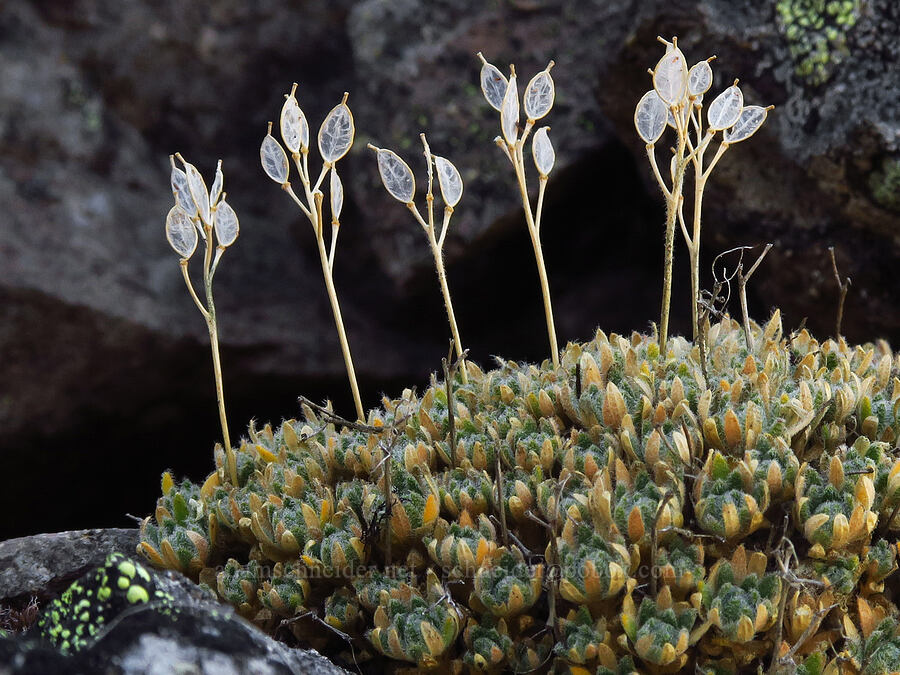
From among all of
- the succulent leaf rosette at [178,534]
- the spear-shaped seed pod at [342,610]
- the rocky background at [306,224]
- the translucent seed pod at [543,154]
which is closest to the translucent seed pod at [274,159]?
the translucent seed pod at [543,154]

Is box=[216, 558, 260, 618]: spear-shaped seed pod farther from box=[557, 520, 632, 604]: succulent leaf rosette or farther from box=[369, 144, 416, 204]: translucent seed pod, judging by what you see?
box=[369, 144, 416, 204]: translucent seed pod

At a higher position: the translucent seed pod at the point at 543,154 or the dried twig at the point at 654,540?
the translucent seed pod at the point at 543,154

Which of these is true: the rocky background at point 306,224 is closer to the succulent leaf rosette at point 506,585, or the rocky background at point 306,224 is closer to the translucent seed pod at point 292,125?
the translucent seed pod at point 292,125

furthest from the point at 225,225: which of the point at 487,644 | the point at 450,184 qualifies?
the point at 487,644

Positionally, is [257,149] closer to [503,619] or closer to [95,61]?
[95,61]

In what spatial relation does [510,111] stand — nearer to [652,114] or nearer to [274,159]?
[652,114]

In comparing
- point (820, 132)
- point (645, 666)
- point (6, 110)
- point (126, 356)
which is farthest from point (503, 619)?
point (6, 110)

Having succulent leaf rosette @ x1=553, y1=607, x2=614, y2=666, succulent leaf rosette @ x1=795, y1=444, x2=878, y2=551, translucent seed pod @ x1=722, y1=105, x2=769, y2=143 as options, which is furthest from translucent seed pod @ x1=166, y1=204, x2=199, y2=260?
succulent leaf rosette @ x1=795, y1=444, x2=878, y2=551
